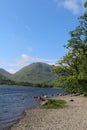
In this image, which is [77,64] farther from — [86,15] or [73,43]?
[86,15]

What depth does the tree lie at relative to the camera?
64.2 m

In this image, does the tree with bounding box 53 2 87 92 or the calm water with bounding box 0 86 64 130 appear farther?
the tree with bounding box 53 2 87 92

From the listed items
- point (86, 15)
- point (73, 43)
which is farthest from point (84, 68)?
point (86, 15)

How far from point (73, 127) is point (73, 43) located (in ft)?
145

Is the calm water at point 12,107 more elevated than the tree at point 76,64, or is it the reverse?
the tree at point 76,64

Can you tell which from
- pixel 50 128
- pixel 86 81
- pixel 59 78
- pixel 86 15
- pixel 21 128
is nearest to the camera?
pixel 50 128

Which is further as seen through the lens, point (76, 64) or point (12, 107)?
point (76, 64)

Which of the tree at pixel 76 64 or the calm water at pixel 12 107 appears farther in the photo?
the tree at pixel 76 64

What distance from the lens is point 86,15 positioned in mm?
55312

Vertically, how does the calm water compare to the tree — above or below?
below

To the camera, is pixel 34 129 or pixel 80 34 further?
pixel 80 34

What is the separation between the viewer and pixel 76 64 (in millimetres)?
74625

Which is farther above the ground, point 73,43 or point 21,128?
point 73,43

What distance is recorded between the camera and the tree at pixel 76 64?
2527 inches
